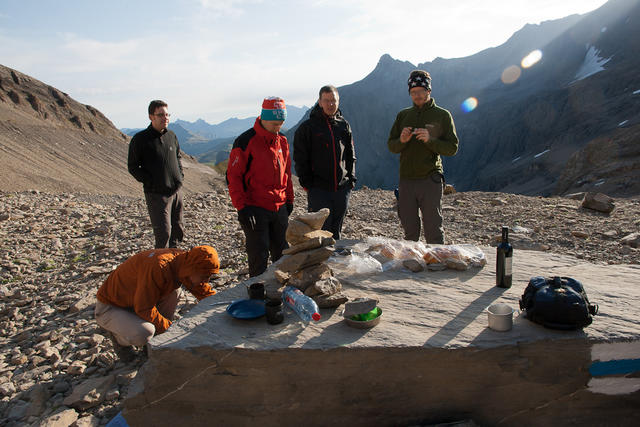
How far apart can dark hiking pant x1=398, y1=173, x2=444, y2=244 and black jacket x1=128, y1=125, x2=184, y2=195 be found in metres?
2.95

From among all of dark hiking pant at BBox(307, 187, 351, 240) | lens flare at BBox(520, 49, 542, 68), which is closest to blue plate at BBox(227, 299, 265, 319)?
dark hiking pant at BBox(307, 187, 351, 240)

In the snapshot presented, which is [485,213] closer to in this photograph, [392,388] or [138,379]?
[392,388]

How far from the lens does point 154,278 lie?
131 inches

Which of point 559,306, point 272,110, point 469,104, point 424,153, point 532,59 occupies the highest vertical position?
point 532,59

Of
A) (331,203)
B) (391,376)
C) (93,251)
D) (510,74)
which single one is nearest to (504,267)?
(391,376)

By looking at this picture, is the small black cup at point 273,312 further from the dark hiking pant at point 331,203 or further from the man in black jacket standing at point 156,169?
the man in black jacket standing at point 156,169

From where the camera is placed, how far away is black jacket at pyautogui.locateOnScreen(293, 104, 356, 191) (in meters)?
4.59

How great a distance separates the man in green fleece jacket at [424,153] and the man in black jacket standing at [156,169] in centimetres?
288

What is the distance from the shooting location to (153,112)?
17.3ft

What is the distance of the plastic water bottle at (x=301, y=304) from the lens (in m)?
2.81

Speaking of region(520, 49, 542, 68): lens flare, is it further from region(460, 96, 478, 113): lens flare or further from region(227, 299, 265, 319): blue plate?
region(227, 299, 265, 319): blue plate

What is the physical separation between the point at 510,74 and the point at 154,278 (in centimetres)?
8743

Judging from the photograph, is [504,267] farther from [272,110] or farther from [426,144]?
[272,110]

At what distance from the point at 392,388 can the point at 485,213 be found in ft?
28.6
